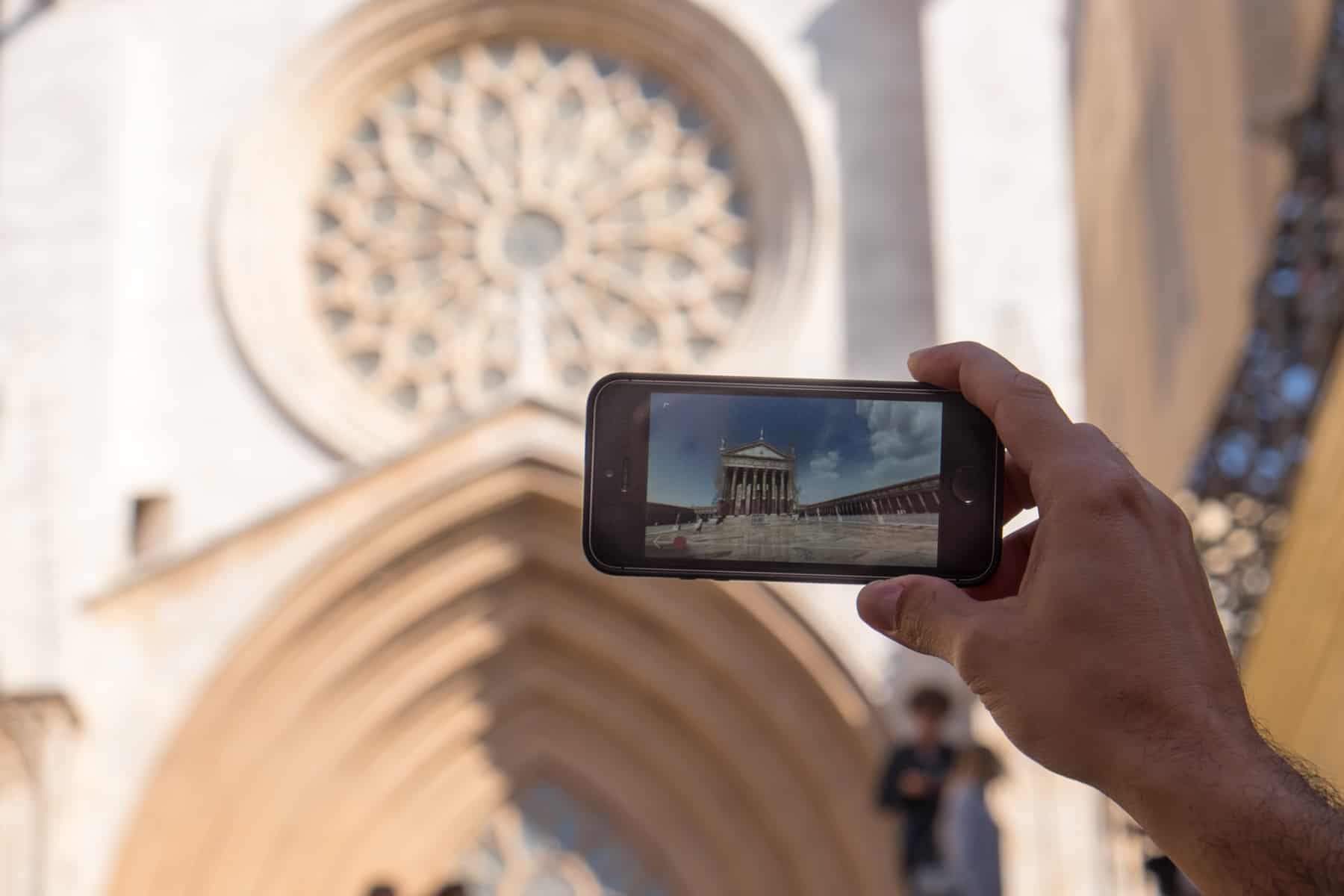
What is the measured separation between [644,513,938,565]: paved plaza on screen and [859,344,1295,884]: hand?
0.19 metres

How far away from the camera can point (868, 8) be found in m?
11.1

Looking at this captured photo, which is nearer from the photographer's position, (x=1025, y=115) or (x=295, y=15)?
(x=1025, y=115)

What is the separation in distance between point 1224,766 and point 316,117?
10.6m

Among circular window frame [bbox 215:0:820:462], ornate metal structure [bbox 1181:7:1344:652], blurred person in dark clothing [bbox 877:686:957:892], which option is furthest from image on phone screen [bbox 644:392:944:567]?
circular window frame [bbox 215:0:820:462]

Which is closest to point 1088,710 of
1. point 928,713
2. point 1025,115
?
point 928,713

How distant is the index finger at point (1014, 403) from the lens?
52.7 inches

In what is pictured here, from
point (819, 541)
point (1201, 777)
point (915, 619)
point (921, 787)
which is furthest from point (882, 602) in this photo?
point (921, 787)

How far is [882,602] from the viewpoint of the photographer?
1429mm

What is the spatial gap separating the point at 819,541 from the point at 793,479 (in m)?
0.07

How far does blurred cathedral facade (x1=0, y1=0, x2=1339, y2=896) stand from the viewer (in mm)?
9070

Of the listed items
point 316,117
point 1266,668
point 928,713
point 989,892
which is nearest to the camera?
point 989,892

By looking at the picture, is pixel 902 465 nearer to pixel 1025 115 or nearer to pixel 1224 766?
pixel 1224 766

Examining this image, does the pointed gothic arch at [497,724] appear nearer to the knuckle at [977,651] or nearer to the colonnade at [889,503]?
the colonnade at [889,503]

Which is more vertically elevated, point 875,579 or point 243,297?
point 243,297
